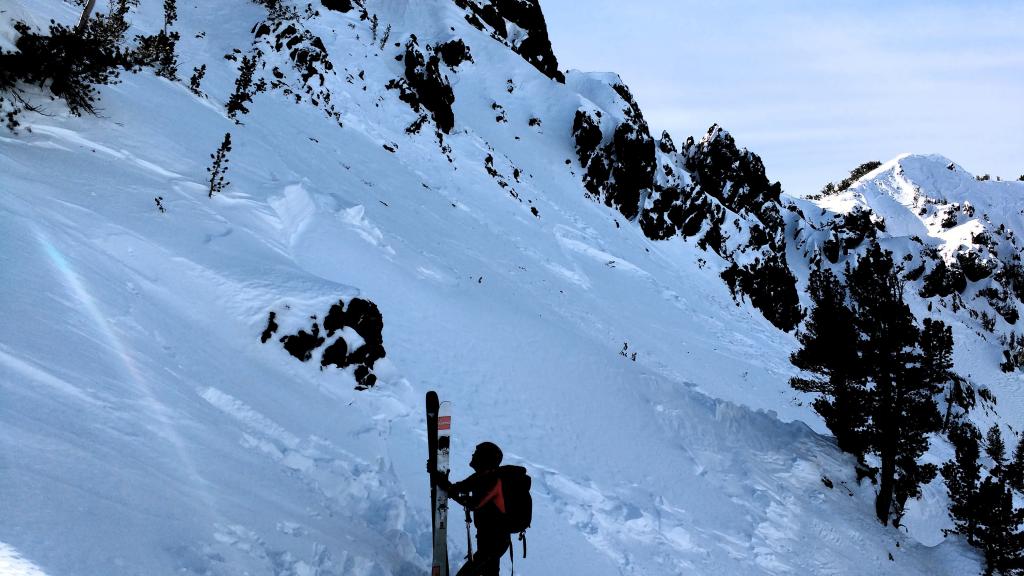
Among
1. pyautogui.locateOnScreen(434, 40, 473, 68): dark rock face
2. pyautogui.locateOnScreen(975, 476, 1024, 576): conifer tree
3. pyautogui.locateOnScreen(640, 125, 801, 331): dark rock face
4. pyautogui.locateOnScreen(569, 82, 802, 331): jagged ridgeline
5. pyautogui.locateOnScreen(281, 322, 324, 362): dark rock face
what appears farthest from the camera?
pyautogui.locateOnScreen(640, 125, 801, 331): dark rock face

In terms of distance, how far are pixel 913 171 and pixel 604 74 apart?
13800 centimetres

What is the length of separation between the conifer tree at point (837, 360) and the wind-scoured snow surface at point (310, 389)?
39.8 inches

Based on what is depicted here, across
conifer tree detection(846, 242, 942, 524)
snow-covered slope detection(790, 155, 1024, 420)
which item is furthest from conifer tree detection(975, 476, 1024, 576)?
snow-covered slope detection(790, 155, 1024, 420)

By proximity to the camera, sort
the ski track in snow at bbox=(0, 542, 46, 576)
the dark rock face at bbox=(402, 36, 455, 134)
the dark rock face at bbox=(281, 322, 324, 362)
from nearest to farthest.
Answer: the ski track in snow at bbox=(0, 542, 46, 576), the dark rock face at bbox=(281, 322, 324, 362), the dark rock face at bbox=(402, 36, 455, 134)

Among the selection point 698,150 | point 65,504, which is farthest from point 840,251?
point 65,504

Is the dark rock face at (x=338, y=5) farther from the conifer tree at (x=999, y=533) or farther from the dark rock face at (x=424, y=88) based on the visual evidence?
the conifer tree at (x=999, y=533)

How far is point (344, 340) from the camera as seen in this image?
8.81 meters

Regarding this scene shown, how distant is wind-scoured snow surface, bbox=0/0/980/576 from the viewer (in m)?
4.23

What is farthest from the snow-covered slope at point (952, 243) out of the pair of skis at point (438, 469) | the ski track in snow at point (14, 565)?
the ski track in snow at point (14, 565)

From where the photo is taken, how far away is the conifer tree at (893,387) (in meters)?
12.5

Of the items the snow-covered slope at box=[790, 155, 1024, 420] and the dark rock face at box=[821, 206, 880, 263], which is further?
the snow-covered slope at box=[790, 155, 1024, 420]

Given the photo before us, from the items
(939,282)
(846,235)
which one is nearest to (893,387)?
(846,235)

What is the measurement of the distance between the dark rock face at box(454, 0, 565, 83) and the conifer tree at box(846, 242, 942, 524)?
37541 mm

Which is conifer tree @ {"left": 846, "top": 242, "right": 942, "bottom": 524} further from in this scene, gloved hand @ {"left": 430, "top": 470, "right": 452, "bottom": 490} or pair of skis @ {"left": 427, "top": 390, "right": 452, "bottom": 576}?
gloved hand @ {"left": 430, "top": 470, "right": 452, "bottom": 490}
